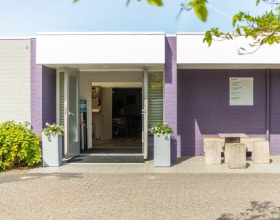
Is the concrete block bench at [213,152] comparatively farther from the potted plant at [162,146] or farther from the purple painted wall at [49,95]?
the purple painted wall at [49,95]

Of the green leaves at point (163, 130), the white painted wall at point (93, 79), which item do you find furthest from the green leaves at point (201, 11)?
the white painted wall at point (93, 79)

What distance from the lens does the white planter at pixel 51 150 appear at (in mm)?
9477

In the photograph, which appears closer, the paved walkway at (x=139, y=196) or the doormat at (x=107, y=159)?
the paved walkway at (x=139, y=196)

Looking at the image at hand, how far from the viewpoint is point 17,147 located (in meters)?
8.98

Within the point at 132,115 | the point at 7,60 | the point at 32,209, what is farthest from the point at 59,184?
the point at 132,115

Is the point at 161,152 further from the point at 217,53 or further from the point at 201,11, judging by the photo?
the point at 201,11

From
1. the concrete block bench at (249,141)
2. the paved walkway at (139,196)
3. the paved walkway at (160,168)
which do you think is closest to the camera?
the paved walkway at (139,196)

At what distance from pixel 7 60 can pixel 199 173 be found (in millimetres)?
6335

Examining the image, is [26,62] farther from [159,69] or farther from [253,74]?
[253,74]

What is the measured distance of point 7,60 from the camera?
34.8 feet

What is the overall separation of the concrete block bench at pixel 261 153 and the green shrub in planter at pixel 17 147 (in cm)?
570

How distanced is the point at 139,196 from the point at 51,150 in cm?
381

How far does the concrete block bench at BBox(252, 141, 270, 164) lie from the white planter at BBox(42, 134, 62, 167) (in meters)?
5.25

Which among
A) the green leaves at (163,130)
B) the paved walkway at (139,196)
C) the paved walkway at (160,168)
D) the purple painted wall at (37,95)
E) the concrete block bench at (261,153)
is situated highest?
the purple painted wall at (37,95)
